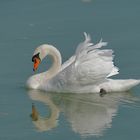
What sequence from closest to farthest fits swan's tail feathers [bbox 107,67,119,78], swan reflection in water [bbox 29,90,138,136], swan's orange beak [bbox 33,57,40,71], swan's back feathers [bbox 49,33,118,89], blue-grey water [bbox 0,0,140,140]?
blue-grey water [bbox 0,0,140,140]
swan reflection in water [bbox 29,90,138,136]
swan's back feathers [bbox 49,33,118,89]
swan's tail feathers [bbox 107,67,119,78]
swan's orange beak [bbox 33,57,40,71]

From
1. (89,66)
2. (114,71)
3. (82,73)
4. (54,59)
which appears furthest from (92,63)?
(54,59)

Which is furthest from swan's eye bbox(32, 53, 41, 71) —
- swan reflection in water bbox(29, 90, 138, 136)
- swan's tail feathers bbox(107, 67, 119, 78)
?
swan's tail feathers bbox(107, 67, 119, 78)

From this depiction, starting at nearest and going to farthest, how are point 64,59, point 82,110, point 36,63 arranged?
1. point 82,110
2. point 36,63
3. point 64,59

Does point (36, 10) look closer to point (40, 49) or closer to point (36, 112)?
point (40, 49)

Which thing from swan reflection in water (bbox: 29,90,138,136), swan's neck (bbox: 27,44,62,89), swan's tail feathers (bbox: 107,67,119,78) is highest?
swan's neck (bbox: 27,44,62,89)

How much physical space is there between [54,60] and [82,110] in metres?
1.42

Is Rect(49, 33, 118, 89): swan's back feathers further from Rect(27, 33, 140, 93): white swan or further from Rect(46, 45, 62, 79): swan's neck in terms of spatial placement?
Rect(46, 45, 62, 79): swan's neck

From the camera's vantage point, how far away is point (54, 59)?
11492 mm

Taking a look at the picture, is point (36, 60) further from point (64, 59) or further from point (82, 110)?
point (82, 110)

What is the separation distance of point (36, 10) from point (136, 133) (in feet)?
18.1

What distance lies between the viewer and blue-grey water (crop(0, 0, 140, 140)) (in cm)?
945

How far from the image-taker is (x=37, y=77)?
37.7 ft

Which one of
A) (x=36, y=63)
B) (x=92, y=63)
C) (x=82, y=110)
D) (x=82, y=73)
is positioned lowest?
(x=82, y=110)

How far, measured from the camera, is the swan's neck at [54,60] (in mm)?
11430
